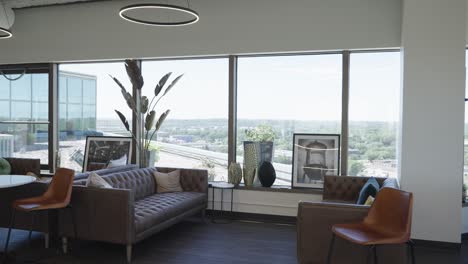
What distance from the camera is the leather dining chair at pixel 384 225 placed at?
3.26 m

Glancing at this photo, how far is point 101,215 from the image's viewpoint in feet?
14.5

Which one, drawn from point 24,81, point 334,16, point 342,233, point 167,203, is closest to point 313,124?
point 334,16

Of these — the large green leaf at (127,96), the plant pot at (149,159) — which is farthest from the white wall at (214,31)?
the plant pot at (149,159)

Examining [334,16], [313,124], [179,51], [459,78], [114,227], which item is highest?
[334,16]

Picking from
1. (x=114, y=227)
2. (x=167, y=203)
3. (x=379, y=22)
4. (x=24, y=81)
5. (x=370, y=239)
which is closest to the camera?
(x=370, y=239)

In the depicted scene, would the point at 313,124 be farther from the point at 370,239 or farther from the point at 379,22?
the point at 370,239

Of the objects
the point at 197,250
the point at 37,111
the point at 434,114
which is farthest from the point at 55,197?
the point at 434,114

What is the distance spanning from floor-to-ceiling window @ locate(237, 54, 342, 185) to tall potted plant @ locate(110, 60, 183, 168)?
3.89 feet

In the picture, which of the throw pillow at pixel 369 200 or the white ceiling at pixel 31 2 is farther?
the white ceiling at pixel 31 2

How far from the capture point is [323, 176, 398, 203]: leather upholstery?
18.2 feet

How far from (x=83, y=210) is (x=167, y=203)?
1.10m

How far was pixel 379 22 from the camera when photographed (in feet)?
18.8

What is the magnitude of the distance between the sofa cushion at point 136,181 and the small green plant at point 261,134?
159 centimetres

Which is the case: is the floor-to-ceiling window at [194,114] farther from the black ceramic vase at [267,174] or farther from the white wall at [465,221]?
the white wall at [465,221]
